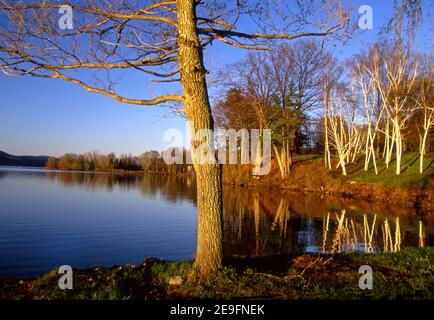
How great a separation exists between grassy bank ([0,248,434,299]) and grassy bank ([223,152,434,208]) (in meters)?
22.3

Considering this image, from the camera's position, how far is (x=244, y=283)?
599cm

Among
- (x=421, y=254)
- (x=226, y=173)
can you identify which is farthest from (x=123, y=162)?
(x=421, y=254)

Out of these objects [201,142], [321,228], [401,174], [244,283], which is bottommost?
[321,228]

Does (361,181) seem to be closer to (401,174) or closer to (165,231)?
(401,174)

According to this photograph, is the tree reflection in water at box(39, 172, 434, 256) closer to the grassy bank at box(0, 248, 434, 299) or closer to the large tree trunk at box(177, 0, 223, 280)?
the grassy bank at box(0, 248, 434, 299)

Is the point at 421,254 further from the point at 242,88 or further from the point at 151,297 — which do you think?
the point at 242,88

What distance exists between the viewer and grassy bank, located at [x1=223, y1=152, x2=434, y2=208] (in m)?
27.7

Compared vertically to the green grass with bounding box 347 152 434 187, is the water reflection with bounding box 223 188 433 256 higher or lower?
lower

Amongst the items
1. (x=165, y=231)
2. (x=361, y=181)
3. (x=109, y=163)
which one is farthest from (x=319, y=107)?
(x=109, y=163)

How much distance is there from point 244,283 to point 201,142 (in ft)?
8.52

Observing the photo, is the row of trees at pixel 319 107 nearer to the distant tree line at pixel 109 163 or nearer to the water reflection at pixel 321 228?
the water reflection at pixel 321 228

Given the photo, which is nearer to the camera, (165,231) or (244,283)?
(244,283)

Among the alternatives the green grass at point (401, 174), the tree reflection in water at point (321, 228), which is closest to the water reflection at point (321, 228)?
the tree reflection in water at point (321, 228)

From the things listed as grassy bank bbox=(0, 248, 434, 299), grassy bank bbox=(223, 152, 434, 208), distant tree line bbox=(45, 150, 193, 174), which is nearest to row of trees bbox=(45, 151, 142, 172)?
distant tree line bbox=(45, 150, 193, 174)
